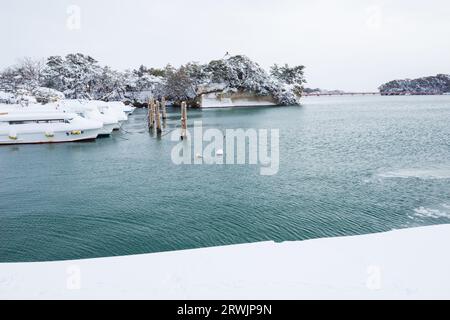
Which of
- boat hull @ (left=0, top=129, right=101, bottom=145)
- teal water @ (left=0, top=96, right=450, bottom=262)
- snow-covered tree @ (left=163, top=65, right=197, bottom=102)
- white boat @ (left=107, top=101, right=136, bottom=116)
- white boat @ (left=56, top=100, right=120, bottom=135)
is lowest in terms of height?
teal water @ (left=0, top=96, right=450, bottom=262)

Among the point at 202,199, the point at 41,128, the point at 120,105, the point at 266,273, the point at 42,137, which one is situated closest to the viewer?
the point at 266,273

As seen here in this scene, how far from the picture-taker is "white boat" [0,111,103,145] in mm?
33594

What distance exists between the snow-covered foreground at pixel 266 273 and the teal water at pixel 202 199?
218cm

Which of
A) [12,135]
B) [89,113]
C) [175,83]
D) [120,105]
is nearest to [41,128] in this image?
[12,135]

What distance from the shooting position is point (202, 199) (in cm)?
1617

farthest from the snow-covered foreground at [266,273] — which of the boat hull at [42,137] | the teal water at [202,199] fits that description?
the boat hull at [42,137]

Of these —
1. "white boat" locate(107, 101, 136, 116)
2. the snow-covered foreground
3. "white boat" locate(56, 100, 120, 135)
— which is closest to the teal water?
the snow-covered foreground

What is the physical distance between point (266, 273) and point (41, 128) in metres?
32.2

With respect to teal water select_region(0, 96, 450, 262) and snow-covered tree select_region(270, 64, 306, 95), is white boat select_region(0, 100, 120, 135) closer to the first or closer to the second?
teal water select_region(0, 96, 450, 262)

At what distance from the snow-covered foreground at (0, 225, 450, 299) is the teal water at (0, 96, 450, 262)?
2.18m

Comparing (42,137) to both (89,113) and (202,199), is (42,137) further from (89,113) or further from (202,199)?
(202,199)

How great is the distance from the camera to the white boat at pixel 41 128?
110 ft
